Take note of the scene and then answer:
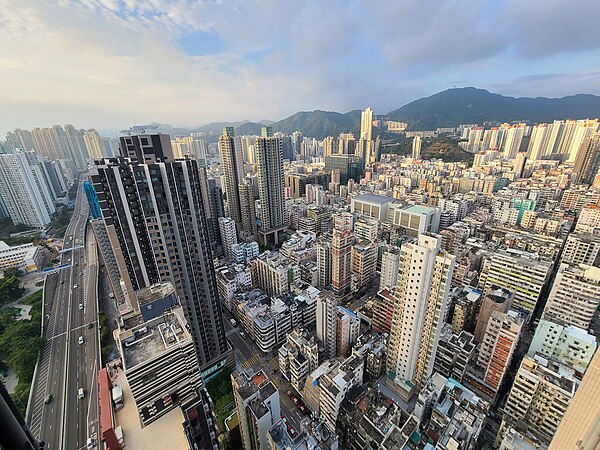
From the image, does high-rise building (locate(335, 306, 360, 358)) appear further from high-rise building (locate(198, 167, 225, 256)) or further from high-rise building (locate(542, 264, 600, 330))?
high-rise building (locate(198, 167, 225, 256))

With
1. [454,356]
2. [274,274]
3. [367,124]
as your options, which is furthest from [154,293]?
[367,124]

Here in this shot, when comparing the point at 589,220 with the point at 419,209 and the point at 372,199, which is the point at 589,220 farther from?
the point at 372,199

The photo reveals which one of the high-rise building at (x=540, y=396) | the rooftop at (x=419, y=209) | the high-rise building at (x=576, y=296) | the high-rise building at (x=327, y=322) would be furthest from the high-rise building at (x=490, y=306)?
the rooftop at (x=419, y=209)

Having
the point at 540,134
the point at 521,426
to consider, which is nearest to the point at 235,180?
the point at 521,426

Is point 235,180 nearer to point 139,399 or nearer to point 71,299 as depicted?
point 71,299

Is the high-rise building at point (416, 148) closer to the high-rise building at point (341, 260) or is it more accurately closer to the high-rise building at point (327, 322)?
the high-rise building at point (341, 260)
